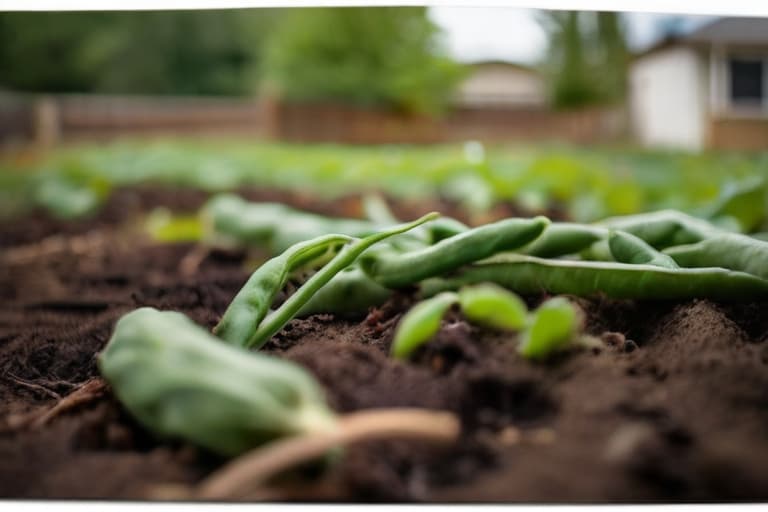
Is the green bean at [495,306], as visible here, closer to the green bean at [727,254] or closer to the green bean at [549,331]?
the green bean at [549,331]

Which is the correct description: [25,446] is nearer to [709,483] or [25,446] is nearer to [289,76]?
[709,483]

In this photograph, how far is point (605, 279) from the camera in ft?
3.12

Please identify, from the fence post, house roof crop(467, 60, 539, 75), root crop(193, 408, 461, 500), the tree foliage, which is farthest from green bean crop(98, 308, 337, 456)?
the fence post

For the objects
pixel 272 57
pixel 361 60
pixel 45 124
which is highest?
pixel 272 57

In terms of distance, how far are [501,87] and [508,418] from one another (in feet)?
29.5

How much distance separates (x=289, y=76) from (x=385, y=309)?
1372cm

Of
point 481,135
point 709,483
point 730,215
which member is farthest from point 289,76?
point 709,483

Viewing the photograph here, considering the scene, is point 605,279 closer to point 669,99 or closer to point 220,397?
point 220,397

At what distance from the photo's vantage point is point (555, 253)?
107 centimetres


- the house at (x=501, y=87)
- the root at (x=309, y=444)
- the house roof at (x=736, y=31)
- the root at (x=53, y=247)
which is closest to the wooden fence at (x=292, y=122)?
the house at (x=501, y=87)

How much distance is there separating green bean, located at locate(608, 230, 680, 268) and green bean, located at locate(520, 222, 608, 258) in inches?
2.0

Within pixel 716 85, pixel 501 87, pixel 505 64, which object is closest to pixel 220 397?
pixel 716 85

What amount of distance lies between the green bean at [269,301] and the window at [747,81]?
1.77 metres

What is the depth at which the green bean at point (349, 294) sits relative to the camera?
106 cm
